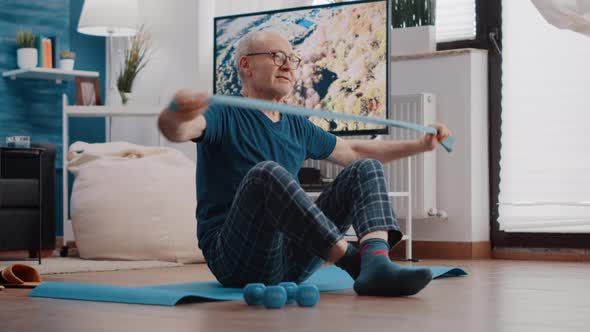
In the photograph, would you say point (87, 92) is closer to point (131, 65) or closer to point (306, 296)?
point (131, 65)

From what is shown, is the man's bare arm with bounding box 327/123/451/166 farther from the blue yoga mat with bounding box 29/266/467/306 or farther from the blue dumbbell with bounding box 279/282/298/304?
the blue dumbbell with bounding box 279/282/298/304

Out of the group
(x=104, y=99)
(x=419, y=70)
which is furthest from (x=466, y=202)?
(x=104, y=99)

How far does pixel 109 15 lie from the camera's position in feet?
17.9

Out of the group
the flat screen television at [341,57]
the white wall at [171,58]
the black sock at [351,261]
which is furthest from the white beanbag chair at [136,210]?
the black sock at [351,261]

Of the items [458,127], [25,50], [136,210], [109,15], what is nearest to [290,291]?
[136,210]

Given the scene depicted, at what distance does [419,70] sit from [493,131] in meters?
0.52

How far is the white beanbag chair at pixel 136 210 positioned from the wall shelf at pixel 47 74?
99 cm

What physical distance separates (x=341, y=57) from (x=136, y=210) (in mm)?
1255

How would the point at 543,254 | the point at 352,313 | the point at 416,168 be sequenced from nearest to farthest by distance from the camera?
the point at 352,313 < the point at 543,254 < the point at 416,168

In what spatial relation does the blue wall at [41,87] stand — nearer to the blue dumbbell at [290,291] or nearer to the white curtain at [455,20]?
the white curtain at [455,20]

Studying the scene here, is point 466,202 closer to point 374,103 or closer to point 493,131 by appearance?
point 493,131

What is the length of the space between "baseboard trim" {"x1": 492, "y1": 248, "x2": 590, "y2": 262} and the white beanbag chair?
Answer: 63.2 inches

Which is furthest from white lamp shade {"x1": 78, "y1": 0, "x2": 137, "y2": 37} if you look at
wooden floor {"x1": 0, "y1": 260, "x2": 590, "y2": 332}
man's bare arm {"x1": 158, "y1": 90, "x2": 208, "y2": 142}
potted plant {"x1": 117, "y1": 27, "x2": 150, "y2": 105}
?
man's bare arm {"x1": 158, "y1": 90, "x2": 208, "y2": 142}

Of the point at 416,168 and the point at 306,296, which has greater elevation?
the point at 416,168
